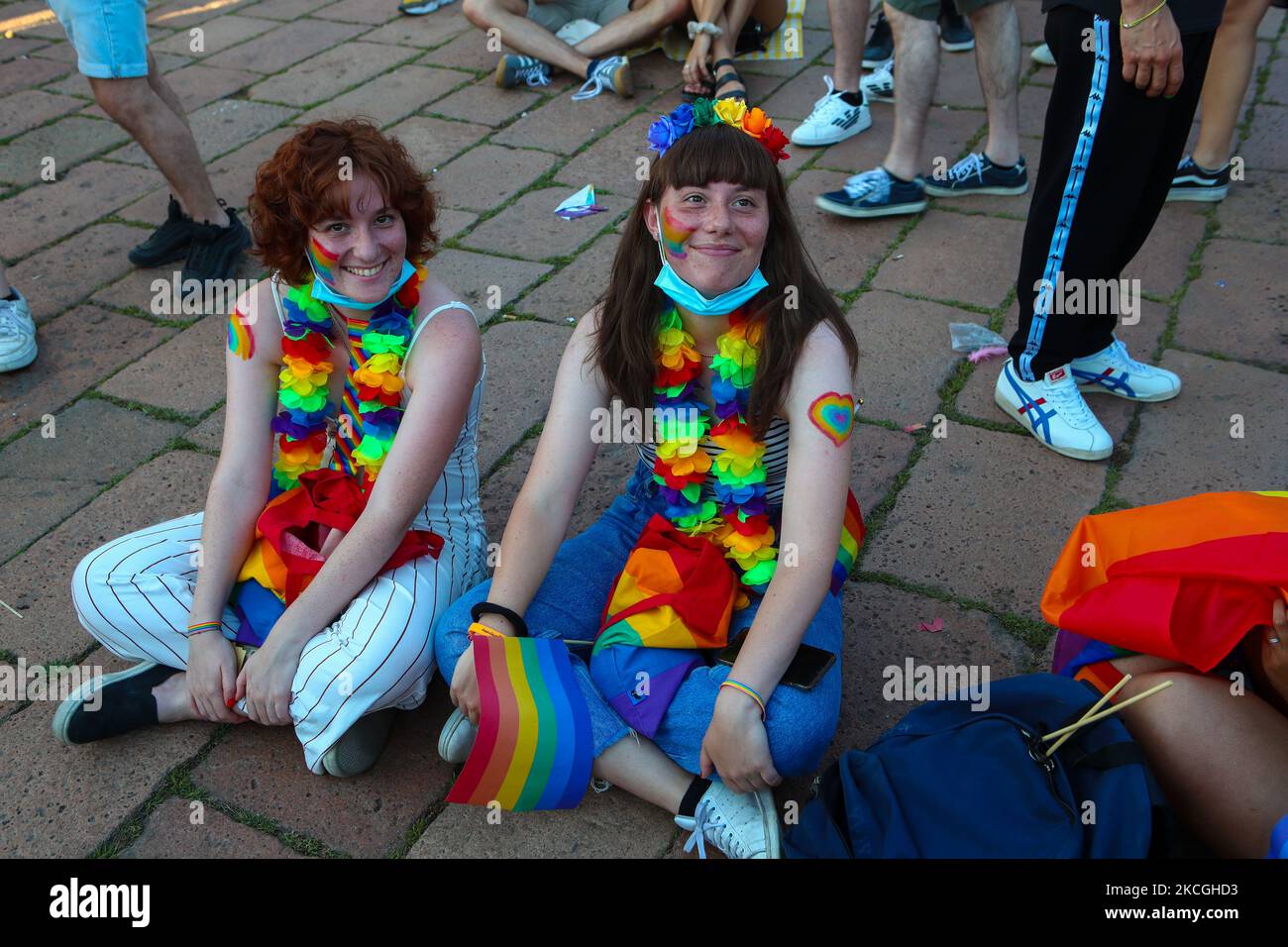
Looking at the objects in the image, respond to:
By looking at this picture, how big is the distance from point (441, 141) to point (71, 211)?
141cm

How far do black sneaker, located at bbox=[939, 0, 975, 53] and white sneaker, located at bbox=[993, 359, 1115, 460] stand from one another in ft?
9.37

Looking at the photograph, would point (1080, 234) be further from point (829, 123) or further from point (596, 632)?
point (829, 123)

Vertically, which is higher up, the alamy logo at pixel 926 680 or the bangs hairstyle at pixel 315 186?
the bangs hairstyle at pixel 315 186

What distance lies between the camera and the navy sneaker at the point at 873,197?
3.82 m

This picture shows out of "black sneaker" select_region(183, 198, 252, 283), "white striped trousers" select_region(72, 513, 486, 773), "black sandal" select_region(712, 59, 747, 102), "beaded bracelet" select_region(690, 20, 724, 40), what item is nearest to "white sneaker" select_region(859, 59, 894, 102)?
"black sandal" select_region(712, 59, 747, 102)

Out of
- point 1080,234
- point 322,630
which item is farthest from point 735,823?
point 1080,234

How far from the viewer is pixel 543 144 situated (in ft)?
14.7

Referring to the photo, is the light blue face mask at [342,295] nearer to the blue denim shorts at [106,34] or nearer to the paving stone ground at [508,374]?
the paving stone ground at [508,374]

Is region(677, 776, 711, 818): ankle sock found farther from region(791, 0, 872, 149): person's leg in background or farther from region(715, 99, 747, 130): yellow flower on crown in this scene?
region(791, 0, 872, 149): person's leg in background

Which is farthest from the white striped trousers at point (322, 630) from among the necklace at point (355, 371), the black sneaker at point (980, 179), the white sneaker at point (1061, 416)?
the black sneaker at point (980, 179)

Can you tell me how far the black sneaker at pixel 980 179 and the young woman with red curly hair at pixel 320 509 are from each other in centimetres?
234
